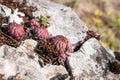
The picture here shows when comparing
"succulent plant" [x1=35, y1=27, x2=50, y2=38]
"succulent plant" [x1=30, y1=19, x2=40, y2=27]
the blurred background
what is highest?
"succulent plant" [x1=30, y1=19, x2=40, y2=27]

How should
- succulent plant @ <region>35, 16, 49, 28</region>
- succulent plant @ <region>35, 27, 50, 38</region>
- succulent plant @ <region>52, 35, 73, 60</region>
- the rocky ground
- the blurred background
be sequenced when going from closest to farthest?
the rocky ground
succulent plant @ <region>52, 35, 73, 60</region>
succulent plant @ <region>35, 27, 50, 38</region>
succulent plant @ <region>35, 16, 49, 28</region>
the blurred background

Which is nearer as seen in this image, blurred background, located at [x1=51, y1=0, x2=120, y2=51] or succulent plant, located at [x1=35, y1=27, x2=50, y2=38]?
succulent plant, located at [x1=35, y1=27, x2=50, y2=38]

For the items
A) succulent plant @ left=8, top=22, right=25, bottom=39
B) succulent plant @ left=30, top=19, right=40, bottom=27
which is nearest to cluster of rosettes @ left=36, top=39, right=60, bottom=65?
succulent plant @ left=8, top=22, right=25, bottom=39

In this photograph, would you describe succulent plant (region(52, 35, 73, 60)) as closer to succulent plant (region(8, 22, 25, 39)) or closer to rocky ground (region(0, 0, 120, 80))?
rocky ground (region(0, 0, 120, 80))

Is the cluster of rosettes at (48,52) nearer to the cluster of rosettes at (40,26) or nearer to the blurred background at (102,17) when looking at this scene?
the cluster of rosettes at (40,26)

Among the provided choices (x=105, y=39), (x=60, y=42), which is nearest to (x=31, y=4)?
(x=60, y=42)

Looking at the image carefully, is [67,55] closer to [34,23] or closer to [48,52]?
[48,52]

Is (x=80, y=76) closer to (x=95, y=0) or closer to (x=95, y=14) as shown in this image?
(x=95, y=14)
